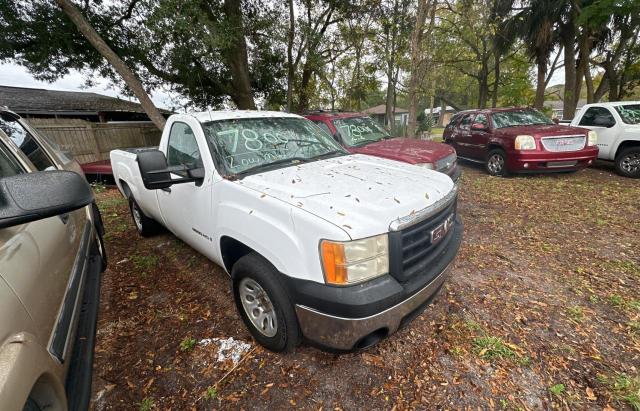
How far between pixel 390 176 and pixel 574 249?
3.13 meters

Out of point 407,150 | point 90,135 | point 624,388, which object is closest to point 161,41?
point 90,135

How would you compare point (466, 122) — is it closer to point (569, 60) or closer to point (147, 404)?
point (569, 60)

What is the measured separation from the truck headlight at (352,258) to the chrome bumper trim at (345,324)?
0.77 feet

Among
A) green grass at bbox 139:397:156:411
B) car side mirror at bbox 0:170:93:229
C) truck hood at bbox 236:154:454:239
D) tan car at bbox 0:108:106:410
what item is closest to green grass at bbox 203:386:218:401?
green grass at bbox 139:397:156:411

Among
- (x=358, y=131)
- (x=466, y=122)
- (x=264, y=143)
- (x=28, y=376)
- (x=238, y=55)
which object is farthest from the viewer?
(x=238, y=55)

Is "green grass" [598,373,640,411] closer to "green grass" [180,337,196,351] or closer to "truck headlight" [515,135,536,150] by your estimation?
"green grass" [180,337,196,351]

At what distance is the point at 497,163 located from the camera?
7297 millimetres

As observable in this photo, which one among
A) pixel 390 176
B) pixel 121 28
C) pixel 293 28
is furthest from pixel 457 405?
pixel 121 28

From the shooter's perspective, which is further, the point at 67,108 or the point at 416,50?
the point at 67,108

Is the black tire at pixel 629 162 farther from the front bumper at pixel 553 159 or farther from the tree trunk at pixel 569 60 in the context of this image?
the tree trunk at pixel 569 60

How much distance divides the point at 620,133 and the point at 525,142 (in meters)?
2.33

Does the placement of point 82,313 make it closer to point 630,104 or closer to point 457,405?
point 457,405

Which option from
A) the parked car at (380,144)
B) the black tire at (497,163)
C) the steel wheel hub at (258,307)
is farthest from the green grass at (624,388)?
the black tire at (497,163)

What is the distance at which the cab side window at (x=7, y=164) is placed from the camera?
196 centimetres
